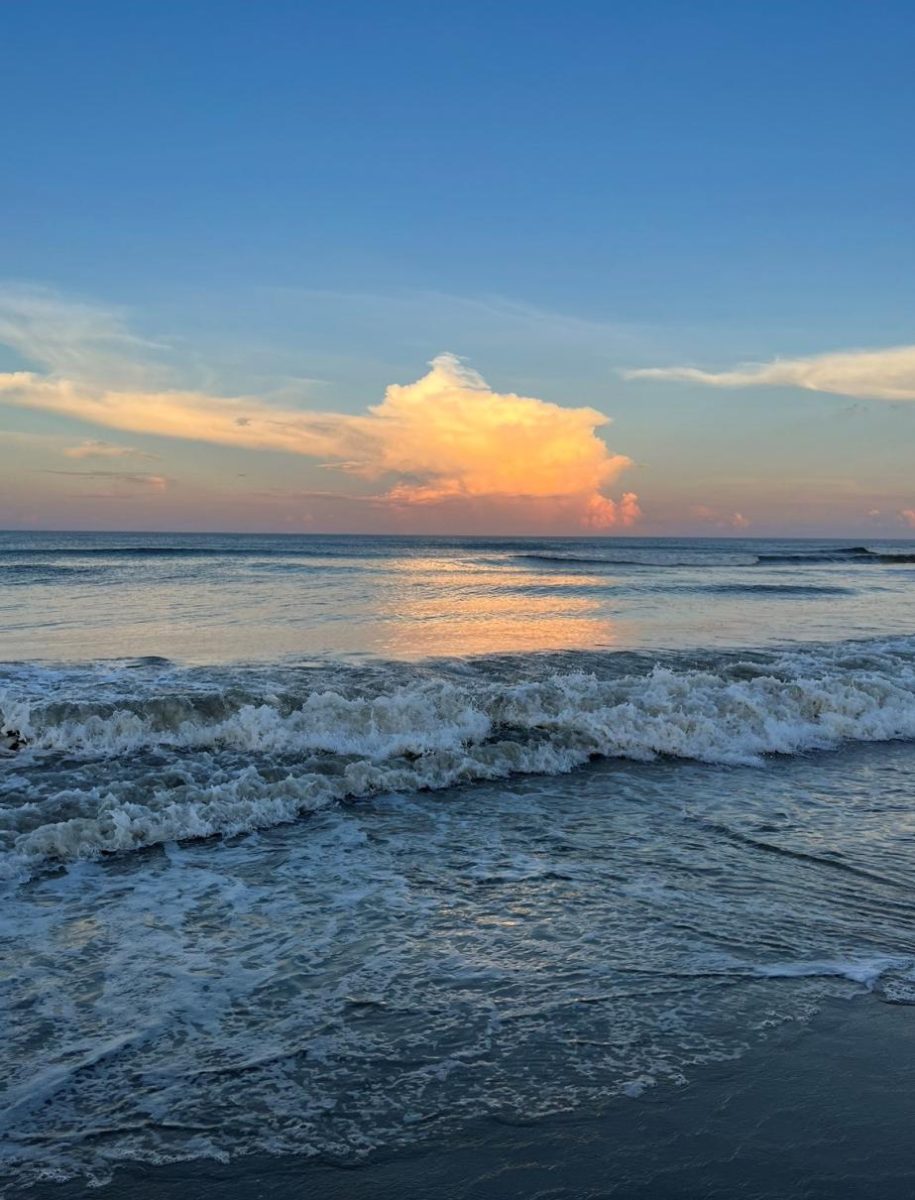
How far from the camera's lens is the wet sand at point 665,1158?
10.8 ft

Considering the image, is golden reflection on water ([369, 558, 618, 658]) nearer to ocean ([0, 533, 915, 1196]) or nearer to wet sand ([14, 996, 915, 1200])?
ocean ([0, 533, 915, 1196])

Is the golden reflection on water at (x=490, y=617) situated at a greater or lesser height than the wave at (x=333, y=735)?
greater

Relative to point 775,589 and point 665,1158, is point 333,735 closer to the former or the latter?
point 665,1158

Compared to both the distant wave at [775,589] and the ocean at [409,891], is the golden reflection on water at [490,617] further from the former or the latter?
the distant wave at [775,589]

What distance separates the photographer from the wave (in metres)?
7.78

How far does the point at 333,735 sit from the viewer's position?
10250mm

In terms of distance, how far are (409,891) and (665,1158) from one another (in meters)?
3.04

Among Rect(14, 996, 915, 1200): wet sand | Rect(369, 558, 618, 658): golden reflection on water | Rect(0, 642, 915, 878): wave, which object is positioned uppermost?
Rect(369, 558, 618, 658): golden reflection on water

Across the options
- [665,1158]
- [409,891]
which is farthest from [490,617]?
[665,1158]

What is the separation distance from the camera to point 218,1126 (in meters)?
3.67

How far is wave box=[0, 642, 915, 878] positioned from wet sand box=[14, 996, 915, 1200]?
4014 millimetres

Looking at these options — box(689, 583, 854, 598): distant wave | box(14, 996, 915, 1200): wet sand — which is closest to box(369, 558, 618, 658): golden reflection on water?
box(689, 583, 854, 598): distant wave

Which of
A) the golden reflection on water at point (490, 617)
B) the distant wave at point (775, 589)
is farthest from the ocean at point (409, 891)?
the distant wave at point (775, 589)

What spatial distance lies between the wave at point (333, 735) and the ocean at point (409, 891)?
0.04 meters
